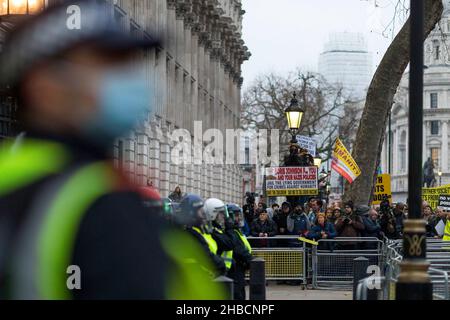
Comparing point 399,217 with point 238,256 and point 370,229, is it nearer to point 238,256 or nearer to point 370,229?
point 370,229

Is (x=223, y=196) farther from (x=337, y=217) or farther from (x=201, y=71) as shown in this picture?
(x=337, y=217)

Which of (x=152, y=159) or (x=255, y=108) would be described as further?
(x=255, y=108)

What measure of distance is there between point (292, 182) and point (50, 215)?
80.9ft

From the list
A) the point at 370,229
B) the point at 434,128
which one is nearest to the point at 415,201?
the point at 370,229

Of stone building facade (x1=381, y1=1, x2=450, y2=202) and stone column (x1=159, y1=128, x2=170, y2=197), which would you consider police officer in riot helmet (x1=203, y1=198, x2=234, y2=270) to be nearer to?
stone column (x1=159, y1=128, x2=170, y2=197)

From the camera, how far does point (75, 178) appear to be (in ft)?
8.09

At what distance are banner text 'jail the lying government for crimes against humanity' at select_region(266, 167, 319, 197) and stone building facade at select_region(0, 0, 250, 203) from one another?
17.1ft

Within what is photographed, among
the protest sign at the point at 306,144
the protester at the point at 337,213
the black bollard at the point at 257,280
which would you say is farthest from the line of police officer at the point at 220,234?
the protest sign at the point at 306,144

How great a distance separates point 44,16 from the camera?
2.68m

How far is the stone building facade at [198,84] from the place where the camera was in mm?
41188

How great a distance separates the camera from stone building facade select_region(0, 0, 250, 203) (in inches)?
1622

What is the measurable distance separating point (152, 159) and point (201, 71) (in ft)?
57.5

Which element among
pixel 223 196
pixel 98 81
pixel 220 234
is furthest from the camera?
pixel 223 196
